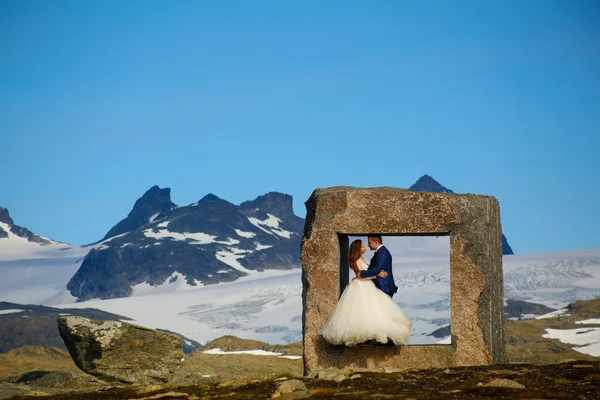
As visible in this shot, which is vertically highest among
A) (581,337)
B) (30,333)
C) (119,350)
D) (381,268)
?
(381,268)

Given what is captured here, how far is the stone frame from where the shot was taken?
16.1m

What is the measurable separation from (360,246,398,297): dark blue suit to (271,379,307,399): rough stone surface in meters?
4.63

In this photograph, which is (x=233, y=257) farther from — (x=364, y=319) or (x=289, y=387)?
(x=289, y=387)

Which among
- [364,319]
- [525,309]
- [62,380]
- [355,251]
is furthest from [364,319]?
[525,309]

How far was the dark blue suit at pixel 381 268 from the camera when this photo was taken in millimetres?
16406

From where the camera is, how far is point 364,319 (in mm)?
15891

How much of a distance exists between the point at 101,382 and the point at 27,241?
181052 millimetres

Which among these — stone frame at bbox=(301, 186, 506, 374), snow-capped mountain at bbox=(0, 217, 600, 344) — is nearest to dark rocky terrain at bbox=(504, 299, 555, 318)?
snow-capped mountain at bbox=(0, 217, 600, 344)

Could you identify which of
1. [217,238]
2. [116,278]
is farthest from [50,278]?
[217,238]

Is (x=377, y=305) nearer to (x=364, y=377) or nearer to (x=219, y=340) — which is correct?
(x=364, y=377)

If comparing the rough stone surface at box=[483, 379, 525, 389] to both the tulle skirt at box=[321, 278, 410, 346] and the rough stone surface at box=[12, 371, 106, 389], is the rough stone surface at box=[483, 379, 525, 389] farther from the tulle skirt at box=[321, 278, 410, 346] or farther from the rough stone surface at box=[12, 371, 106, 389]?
the rough stone surface at box=[12, 371, 106, 389]

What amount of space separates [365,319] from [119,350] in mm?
5192

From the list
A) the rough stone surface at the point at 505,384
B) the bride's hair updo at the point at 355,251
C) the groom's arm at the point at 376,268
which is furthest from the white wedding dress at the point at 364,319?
the rough stone surface at the point at 505,384

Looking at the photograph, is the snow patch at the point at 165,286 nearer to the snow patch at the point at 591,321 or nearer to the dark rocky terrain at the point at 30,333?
the dark rocky terrain at the point at 30,333
